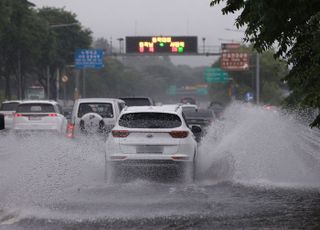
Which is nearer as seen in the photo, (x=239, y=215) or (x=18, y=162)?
(x=239, y=215)

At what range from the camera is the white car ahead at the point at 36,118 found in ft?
87.8

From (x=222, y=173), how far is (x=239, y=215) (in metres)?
6.60

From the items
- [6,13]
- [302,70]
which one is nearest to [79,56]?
[6,13]

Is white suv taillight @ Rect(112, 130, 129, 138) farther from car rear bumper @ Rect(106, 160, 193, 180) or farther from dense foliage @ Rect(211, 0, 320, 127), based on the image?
dense foliage @ Rect(211, 0, 320, 127)

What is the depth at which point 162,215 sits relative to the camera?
10961 millimetres

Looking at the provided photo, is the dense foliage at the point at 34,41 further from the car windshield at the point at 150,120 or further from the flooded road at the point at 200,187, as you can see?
the car windshield at the point at 150,120

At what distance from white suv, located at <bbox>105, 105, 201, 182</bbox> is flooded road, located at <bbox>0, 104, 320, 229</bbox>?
0.35 meters

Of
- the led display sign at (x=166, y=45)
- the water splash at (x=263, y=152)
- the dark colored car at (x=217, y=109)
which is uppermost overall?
the led display sign at (x=166, y=45)

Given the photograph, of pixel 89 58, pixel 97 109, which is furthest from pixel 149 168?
pixel 89 58

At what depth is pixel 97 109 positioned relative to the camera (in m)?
24.9

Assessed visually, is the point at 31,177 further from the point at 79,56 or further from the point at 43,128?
the point at 79,56

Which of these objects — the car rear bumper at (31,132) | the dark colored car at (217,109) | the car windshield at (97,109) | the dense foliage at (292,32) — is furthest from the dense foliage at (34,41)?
the dense foliage at (292,32)

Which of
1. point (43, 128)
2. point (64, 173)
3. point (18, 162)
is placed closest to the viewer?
point (64, 173)

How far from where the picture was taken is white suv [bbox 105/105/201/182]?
15.3m
